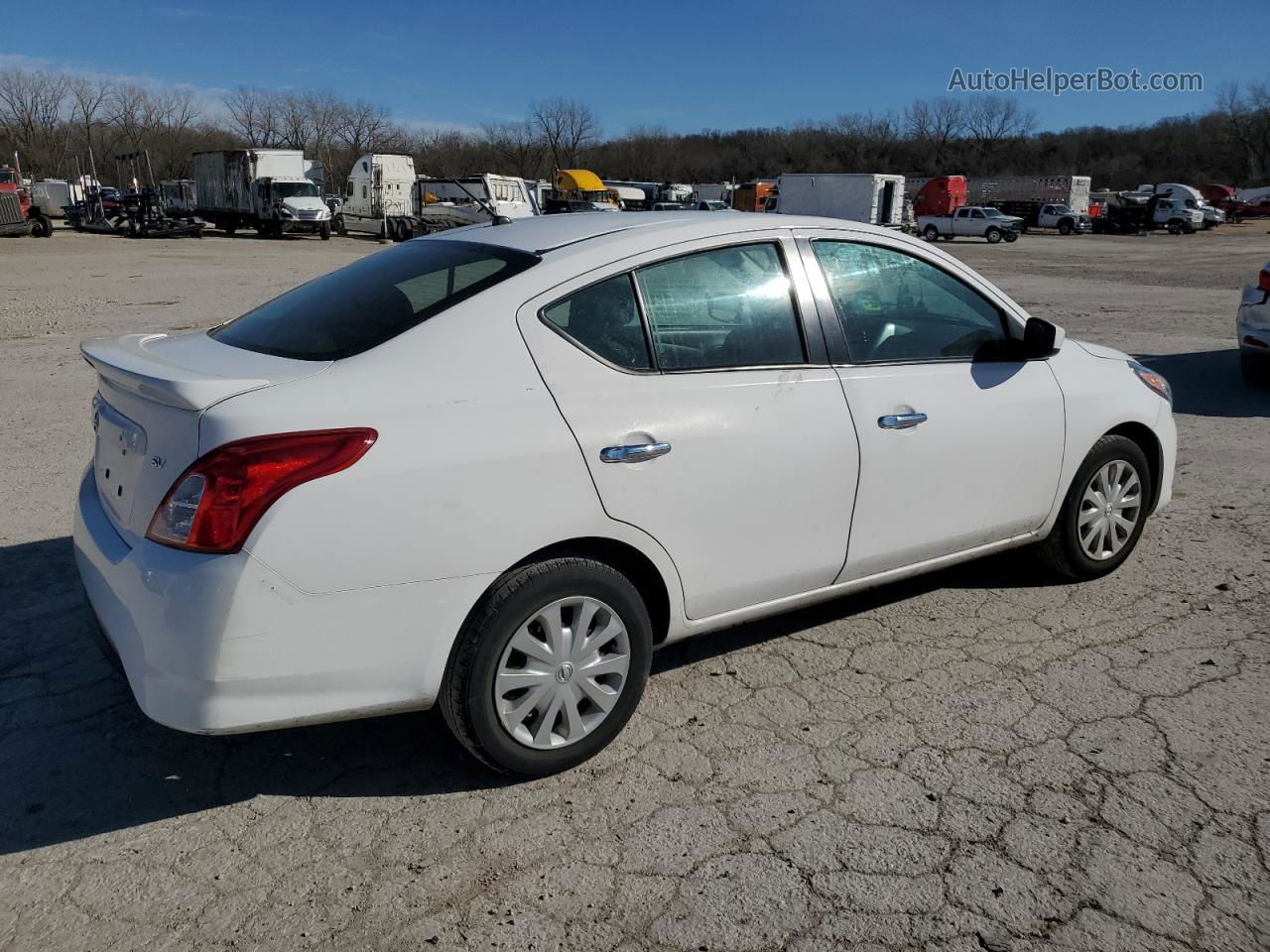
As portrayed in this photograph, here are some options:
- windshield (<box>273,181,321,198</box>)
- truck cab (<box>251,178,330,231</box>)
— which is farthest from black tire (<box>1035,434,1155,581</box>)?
windshield (<box>273,181,321,198</box>)

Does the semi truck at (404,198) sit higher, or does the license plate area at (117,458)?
the semi truck at (404,198)

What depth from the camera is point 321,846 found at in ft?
8.66

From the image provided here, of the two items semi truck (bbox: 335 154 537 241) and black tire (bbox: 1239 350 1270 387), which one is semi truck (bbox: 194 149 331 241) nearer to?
semi truck (bbox: 335 154 537 241)

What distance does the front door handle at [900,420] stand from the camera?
11.3 feet

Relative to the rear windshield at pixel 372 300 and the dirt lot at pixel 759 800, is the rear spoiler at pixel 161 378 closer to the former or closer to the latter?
the rear windshield at pixel 372 300

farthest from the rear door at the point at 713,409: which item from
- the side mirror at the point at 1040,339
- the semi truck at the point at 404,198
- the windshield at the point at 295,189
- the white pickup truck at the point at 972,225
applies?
the white pickup truck at the point at 972,225

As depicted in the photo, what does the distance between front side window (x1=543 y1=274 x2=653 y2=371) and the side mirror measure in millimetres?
1785

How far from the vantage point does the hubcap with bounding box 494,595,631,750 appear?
2.78 m

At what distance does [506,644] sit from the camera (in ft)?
8.93

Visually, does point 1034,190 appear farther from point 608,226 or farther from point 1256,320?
point 608,226

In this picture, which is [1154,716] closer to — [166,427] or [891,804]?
[891,804]

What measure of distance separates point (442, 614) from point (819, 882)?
3.91 ft

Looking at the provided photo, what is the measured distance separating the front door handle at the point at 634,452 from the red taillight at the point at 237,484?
73 centimetres

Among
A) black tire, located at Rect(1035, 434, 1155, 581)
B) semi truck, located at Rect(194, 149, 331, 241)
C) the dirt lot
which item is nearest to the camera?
the dirt lot
